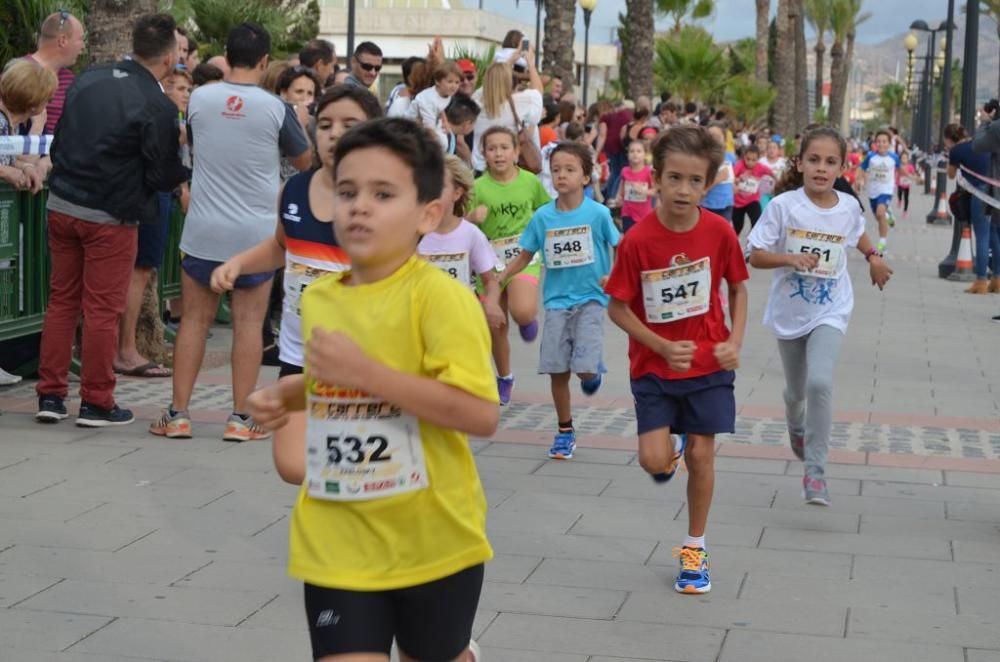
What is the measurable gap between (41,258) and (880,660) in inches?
245

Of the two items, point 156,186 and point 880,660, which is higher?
point 156,186

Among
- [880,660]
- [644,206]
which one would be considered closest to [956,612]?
[880,660]

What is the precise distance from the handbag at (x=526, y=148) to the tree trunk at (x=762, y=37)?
4874 cm

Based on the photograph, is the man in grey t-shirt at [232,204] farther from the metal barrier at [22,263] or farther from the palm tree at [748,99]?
the palm tree at [748,99]

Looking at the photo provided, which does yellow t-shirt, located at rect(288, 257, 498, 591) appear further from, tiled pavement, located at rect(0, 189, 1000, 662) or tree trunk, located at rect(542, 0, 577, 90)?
tree trunk, located at rect(542, 0, 577, 90)

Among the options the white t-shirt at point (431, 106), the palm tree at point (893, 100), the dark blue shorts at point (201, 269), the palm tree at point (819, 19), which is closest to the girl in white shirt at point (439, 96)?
the white t-shirt at point (431, 106)

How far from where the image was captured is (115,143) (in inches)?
335

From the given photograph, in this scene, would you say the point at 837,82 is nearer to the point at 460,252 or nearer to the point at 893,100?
the point at 460,252

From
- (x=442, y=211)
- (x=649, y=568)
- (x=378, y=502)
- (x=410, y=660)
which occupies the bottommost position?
(x=649, y=568)

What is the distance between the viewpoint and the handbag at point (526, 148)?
1328 centimetres

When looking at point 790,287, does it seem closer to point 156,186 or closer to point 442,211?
point 156,186

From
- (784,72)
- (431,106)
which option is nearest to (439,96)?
(431,106)

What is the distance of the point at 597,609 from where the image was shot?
5.51 m

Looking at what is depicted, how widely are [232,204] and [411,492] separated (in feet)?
17.9
